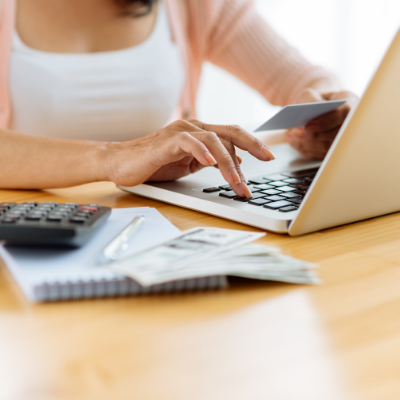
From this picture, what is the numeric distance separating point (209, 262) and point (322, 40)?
3.24 metres

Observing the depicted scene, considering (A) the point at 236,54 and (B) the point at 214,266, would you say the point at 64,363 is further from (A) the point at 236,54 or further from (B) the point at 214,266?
(A) the point at 236,54

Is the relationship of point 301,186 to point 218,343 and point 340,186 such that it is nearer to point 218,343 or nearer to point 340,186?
point 340,186

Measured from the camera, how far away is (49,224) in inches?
17.7

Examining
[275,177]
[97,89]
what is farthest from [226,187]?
[97,89]

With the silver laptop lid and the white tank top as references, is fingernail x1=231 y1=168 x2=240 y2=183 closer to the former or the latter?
the silver laptop lid

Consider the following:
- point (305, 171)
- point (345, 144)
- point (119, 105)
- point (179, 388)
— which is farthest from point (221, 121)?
point (179, 388)

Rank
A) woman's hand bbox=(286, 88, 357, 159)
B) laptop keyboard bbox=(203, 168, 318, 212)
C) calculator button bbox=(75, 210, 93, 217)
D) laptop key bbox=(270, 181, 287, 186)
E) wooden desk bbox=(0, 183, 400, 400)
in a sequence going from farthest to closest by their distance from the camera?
1. woman's hand bbox=(286, 88, 357, 159)
2. laptop key bbox=(270, 181, 287, 186)
3. laptop keyboard bbox=(203, 168, 318, 212)
4. calculator button bbox=(75, 210, 93, 217)
5. wooden desk bbox=(0, 183, 400, 400)

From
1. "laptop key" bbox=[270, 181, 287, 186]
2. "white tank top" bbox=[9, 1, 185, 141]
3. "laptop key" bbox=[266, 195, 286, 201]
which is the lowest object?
"laptop key" bbox=[266, 195, 286, 201]

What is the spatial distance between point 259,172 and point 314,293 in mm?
419

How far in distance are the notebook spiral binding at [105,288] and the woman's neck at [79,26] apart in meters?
1.12

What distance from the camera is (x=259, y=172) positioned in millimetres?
812

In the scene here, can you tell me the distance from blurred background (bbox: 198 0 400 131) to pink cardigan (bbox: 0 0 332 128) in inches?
53.9

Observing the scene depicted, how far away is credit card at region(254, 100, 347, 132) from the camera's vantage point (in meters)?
0.74

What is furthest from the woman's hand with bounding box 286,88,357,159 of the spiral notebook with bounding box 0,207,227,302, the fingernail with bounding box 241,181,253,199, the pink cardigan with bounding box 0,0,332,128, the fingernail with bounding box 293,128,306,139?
the spiral notebook with bounding box 0,207,227,302
